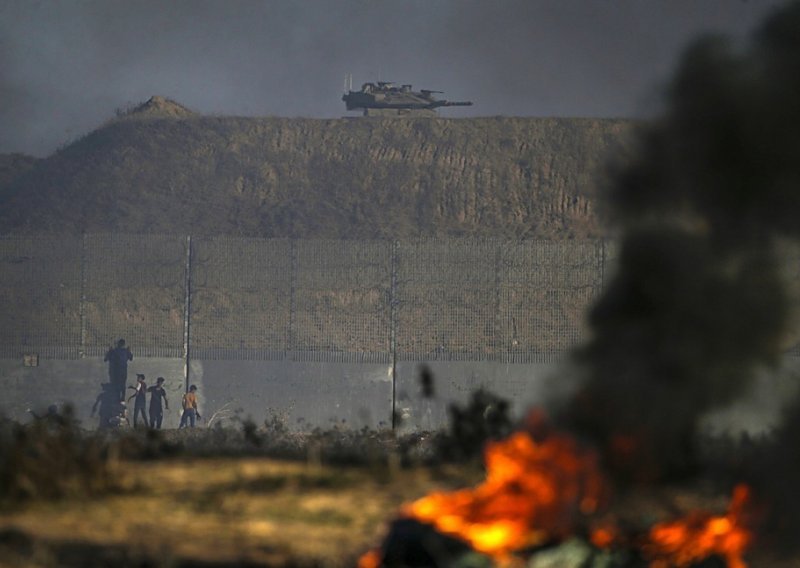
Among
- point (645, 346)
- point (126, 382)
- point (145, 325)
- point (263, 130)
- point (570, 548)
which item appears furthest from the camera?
point (263, 130)

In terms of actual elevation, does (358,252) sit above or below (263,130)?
below

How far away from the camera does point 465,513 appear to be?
38.7 feet

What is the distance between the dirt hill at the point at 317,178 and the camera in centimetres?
6794

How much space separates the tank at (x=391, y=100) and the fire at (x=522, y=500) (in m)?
70.2

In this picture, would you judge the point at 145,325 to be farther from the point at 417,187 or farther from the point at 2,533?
the point at 2,533

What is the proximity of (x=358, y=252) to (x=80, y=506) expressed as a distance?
124 feet

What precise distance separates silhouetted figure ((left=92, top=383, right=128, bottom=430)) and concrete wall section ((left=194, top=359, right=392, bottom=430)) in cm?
247

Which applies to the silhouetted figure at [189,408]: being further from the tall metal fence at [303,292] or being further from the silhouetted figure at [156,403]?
the tall metal fence at [303,292]

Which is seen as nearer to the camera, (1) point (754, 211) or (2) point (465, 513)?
(2) point (465, 513)

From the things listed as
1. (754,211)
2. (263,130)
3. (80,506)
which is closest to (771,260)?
(754,211)

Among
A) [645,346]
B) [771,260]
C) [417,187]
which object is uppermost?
[417,187]

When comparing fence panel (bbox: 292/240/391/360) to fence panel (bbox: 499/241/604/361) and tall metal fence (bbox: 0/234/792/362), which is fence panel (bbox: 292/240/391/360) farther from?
fence panel (bbox: 499/241/604/361)

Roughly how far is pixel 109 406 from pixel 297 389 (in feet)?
17.6

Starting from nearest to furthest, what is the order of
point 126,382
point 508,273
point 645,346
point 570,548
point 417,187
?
point 570,548, point 645,346, point 126,382, point 508,273, point 417,187
